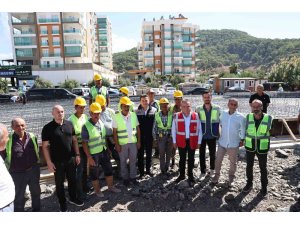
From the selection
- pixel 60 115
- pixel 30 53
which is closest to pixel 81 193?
pixel 60 115

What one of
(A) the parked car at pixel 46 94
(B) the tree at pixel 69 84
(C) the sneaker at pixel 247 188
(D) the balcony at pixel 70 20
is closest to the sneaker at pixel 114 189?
(C) the sneaker at pixel 247 188

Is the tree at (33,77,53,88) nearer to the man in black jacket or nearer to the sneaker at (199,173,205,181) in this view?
the man in black jacket

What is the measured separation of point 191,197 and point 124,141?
1.69 meters

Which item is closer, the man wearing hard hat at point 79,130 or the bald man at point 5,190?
the bald man at point 5,190

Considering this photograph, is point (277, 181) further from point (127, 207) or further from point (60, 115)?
point (60, 115)

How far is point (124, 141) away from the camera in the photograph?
17.1 ft

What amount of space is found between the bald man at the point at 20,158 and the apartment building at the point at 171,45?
69450 millimetres

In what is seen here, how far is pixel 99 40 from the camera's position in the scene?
8569 centimetres

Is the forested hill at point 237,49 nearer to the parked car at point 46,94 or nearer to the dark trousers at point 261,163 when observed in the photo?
the parked car at point 46,94

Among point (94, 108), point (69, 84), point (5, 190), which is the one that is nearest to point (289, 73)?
point (69, 84)

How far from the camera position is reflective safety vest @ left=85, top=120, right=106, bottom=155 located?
4.64m

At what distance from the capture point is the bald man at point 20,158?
393 centimetres

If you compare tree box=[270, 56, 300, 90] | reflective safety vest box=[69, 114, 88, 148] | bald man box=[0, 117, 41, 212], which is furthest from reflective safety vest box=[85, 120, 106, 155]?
tree box=[270, 56, 300, 90]

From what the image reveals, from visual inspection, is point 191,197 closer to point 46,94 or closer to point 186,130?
point 186,130
